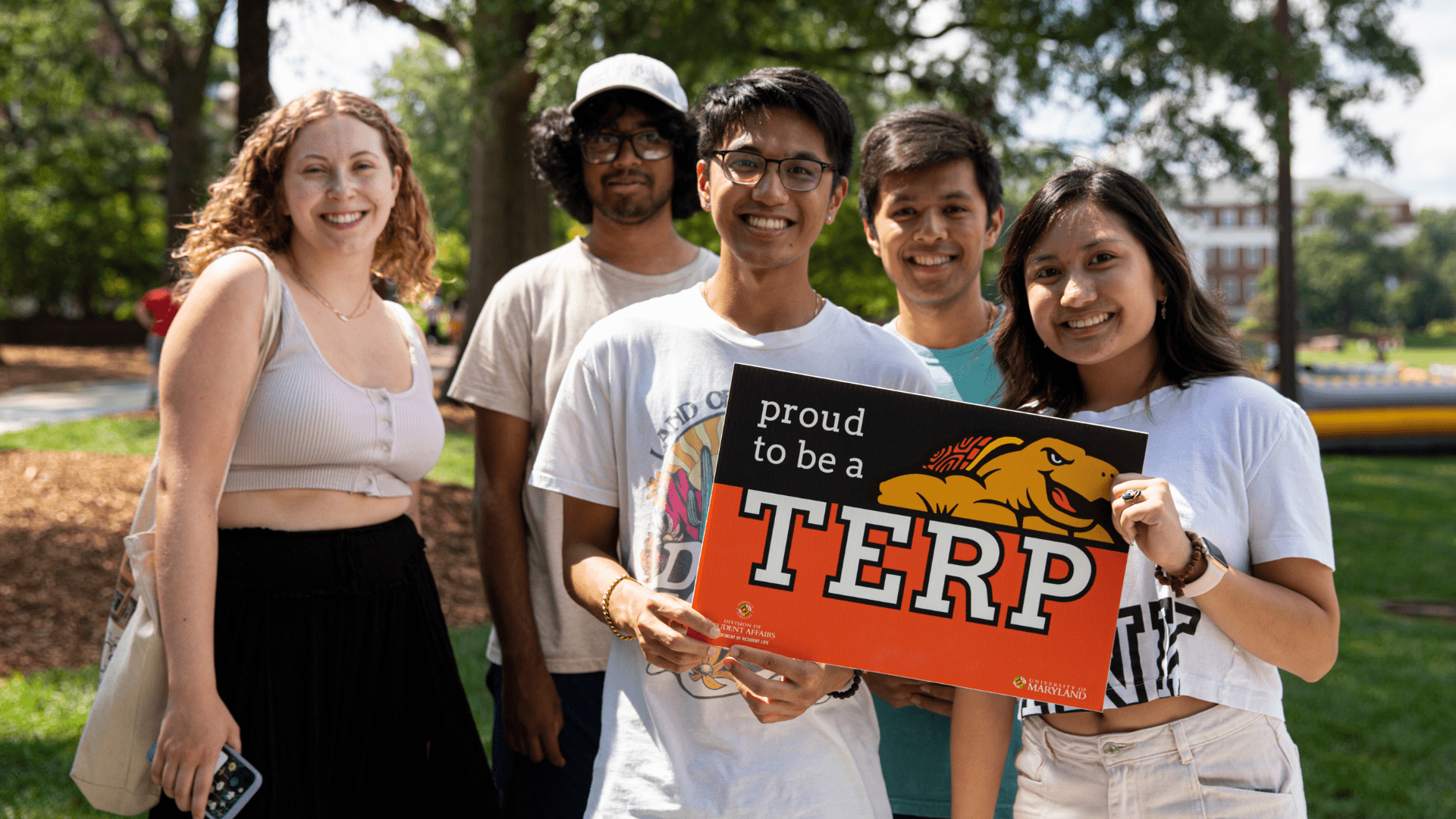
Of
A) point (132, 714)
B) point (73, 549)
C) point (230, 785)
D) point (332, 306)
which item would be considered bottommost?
point (73, 549)

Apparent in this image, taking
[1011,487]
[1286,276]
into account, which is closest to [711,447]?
[1011,487]

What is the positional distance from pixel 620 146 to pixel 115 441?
10.9m

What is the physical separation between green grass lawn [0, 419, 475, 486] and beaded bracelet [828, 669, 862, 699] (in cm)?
888

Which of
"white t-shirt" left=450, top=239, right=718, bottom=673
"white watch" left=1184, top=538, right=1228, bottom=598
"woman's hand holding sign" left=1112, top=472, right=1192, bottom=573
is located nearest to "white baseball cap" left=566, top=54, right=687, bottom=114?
"white t-shirt" left=450, top=239, right=718, bottom=673

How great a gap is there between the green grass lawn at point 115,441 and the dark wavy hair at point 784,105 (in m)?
8.75

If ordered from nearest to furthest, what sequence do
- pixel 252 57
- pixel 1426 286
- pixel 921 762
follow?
pixel 921 762 < pixel 252 57 < pixel 1426 286

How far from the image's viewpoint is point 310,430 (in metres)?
2.35

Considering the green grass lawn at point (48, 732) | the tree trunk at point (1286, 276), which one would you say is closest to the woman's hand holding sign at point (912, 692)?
the green grass lawn at point (48, 732)

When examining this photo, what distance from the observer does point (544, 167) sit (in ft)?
10.7

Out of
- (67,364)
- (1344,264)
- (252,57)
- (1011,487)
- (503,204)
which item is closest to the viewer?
(1011,487)

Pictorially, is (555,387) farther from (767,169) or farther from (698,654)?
(698,654)

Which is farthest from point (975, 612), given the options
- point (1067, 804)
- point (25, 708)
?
point (25, 708)

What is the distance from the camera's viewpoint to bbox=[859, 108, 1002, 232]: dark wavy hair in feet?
9.33

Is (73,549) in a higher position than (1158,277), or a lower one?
lower
